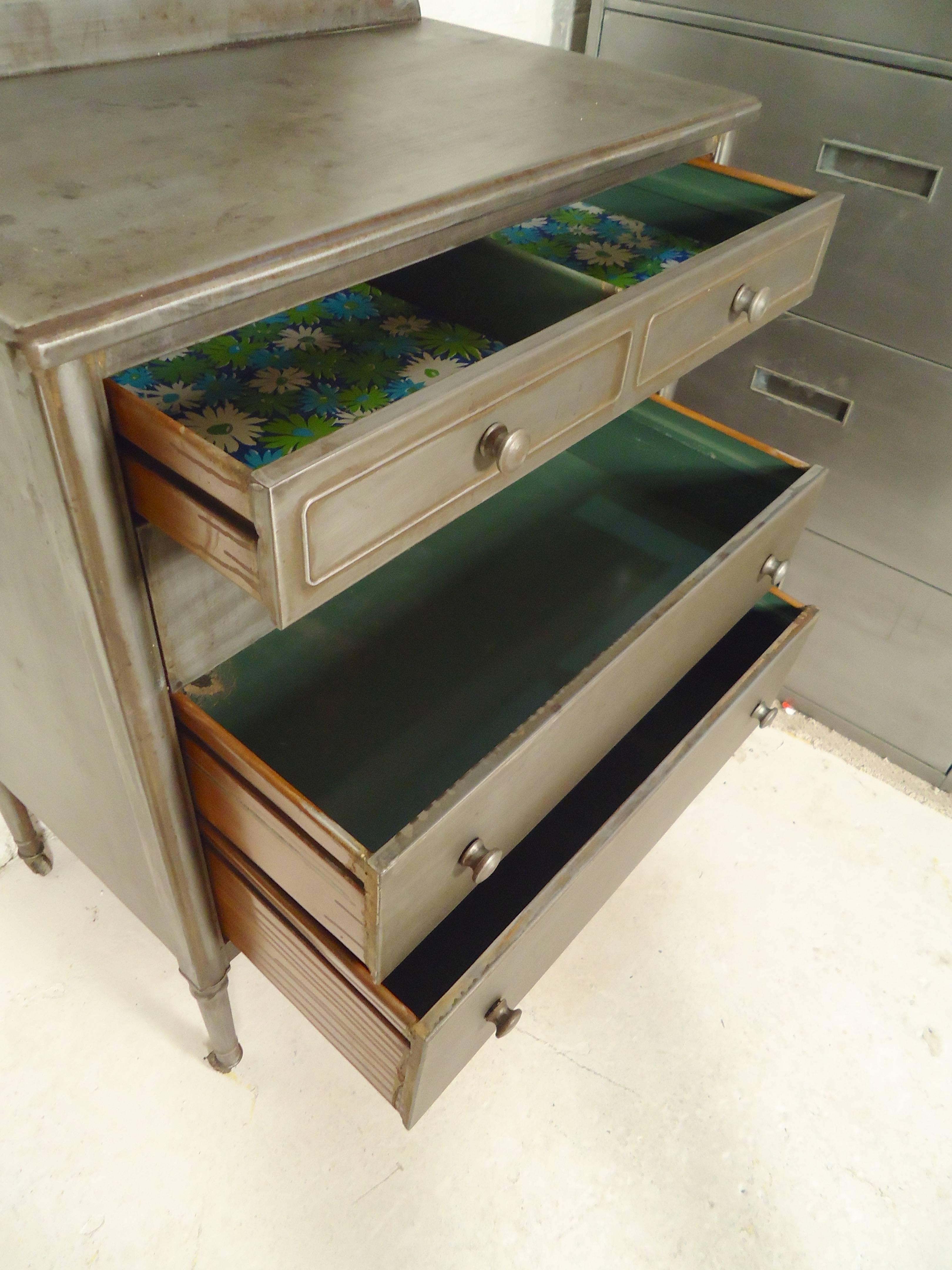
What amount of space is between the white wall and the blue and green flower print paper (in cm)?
38

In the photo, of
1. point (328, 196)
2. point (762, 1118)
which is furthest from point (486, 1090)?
point (328, 196)

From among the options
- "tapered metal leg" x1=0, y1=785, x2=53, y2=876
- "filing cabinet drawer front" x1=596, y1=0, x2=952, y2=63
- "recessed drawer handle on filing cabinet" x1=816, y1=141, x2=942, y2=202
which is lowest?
"tapered metal leg" x1=0, y1=785, x2=53, y2=876

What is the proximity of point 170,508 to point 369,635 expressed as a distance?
0.42 metres

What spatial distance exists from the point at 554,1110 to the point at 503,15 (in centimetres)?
146

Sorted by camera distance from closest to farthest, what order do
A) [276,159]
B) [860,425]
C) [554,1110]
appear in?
1. [276,159]
2. [554,1110]
3. [860,425]

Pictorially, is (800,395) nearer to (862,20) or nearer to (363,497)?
(862,20)

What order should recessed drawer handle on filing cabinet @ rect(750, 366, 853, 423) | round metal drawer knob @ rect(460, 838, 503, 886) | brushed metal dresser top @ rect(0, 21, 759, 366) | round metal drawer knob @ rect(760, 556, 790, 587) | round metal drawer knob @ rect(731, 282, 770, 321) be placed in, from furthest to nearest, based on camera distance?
recessed drawer handle on filing cabinet @ rect(750, 366, 853, 423) < round metal drawer knob @ rect(760, 556, 790, 587) < round metal drawer knob @ rect(731, 282, 770, 321) < round metal drawer knob @ rect(460, 838, 503, 886) < brushed metal dresser top @ rect(0, 21, 759, 366)

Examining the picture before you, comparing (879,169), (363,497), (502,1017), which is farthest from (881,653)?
(363,497)

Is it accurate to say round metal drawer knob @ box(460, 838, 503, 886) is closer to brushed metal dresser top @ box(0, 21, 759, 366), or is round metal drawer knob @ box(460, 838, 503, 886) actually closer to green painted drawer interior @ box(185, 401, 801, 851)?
green painted drawer interior @ box(185, 401, 801, 851)

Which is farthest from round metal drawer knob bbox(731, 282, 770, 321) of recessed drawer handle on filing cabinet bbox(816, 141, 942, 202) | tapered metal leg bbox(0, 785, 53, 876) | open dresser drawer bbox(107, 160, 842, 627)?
tapered metal leg bbox(0, 785, 53, 876)

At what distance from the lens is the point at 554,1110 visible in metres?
1.08

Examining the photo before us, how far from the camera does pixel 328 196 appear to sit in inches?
23.9

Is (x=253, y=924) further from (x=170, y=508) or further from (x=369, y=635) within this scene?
(x=170, y=508)

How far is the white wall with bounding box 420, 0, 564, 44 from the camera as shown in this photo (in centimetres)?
120
